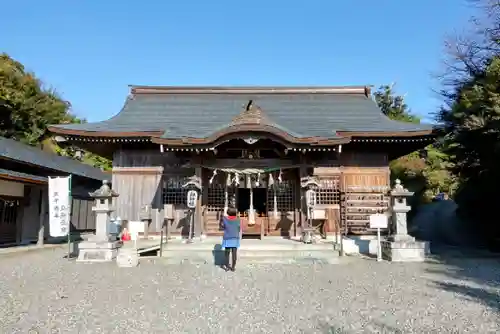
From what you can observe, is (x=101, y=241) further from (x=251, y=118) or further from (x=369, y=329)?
(x=369, y=329)

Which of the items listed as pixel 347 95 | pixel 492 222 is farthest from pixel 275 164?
pixel 492 222

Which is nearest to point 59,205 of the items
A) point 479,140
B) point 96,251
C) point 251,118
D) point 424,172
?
point 96,251

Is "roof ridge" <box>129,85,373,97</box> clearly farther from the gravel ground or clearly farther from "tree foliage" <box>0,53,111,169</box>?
"tree foliage" <box>0,53,111,169</box>

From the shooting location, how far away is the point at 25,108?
86.2 feet

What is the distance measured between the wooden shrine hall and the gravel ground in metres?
4.11

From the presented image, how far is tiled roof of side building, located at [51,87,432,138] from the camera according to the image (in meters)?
13.4

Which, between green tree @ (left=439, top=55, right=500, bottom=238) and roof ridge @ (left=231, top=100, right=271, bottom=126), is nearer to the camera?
green tree @ (left=439, top=55, right=500, bottom=238)

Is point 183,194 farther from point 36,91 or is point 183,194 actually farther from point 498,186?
point 36,91

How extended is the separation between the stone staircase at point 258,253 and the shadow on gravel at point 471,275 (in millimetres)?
2613

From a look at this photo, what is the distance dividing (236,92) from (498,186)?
11.1 m

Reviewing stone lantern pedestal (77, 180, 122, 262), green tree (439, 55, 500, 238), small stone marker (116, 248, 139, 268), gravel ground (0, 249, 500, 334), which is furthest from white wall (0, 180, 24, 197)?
green tree (439, 55, 500, 238)

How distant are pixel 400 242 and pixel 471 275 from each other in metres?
→ 2.16

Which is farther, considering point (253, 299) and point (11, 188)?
point (11, 188)

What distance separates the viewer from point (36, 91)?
28.3m
